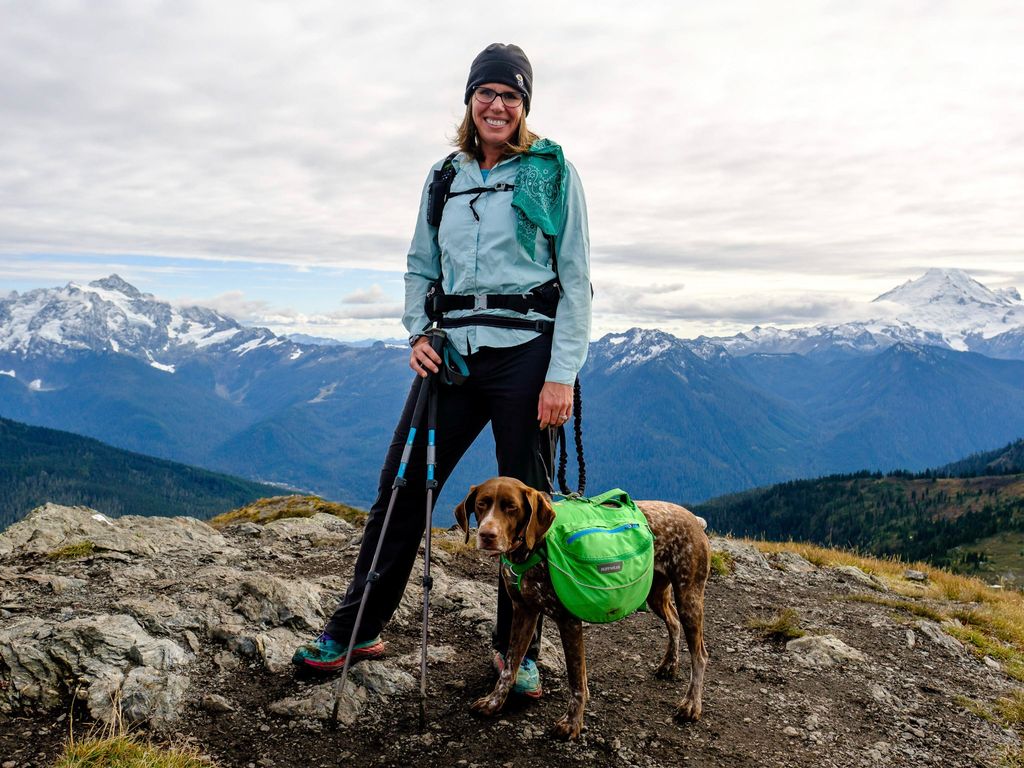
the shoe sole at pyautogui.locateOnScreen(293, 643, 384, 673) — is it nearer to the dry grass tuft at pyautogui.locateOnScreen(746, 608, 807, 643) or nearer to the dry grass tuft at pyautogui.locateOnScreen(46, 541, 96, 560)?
the dry grass tuft at pyautogui.locateOnScreen(46, 541, 96, 560)

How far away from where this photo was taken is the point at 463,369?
222 inches

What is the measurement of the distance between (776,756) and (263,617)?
5228 mm

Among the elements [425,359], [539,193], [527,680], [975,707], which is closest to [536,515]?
[425,359]

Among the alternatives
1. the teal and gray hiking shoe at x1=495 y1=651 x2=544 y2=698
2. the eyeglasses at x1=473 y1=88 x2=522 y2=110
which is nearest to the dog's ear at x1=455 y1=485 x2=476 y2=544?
the teal and gray hiking shoe at x1=495 y1=651 x2=544 y2=698

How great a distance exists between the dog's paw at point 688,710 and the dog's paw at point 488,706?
1.68 meters

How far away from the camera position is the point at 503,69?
215 inches

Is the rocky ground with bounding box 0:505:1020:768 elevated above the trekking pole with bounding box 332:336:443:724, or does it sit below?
below

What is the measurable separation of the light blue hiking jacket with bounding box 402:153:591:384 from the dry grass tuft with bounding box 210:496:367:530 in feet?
36.9

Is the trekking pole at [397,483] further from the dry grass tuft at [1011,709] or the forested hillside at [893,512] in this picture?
the forested hillside at [893,512]

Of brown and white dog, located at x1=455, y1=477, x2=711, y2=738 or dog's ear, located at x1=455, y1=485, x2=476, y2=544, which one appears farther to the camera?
dog's ear, located at x1=455, y1=485, x2=476, y2=544

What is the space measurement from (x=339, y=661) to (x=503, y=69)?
5.32 m

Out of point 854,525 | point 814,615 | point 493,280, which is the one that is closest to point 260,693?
point 493,280

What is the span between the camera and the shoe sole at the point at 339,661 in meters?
5.95

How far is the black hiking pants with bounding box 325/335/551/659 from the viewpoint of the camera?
558cm
